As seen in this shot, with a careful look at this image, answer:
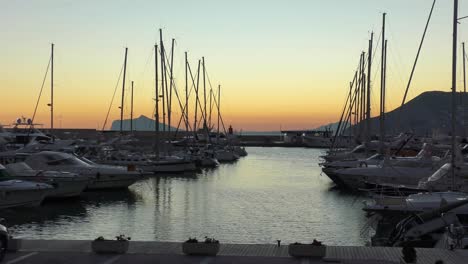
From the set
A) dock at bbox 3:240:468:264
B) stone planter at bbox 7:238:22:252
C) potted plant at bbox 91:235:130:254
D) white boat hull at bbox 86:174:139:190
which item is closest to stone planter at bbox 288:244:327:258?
dock at bbox 3:240:468:264

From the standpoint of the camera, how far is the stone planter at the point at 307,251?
14148 millimetres

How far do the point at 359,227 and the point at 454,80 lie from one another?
26.3ft

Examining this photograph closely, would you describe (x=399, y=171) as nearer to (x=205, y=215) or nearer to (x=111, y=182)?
(x=205, y=215)

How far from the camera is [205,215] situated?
31094 millimetres

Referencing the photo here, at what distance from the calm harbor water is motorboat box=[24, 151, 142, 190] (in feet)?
2.50

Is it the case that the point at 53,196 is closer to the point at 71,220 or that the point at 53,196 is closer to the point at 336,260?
the point at 71,220

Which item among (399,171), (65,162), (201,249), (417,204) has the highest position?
(65,162)

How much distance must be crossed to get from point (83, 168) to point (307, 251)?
28.1m

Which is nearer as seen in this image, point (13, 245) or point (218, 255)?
point (218, 255)

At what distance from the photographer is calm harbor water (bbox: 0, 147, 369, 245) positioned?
2531 cm

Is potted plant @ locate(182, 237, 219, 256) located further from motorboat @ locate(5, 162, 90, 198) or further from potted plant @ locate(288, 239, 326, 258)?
motorboat @ locate(5, 162, 90, 198)

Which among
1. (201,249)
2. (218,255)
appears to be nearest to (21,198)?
(201,249)

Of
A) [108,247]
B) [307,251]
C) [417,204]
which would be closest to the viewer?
[307,251]

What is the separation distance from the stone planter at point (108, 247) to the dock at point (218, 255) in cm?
16
